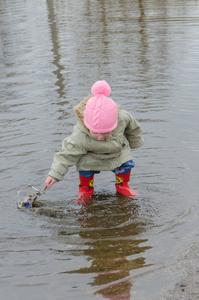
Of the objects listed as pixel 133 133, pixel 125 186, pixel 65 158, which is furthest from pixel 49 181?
pixel 133 133

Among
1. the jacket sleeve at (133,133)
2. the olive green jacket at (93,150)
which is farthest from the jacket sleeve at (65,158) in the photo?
the jacket sleeve at (133,133)

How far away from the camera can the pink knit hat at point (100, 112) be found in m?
4.09

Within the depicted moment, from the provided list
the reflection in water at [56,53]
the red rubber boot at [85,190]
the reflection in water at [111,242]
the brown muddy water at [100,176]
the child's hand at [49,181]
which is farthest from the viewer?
the reflection in water at [56,53]

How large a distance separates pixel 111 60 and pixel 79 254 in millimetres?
7646

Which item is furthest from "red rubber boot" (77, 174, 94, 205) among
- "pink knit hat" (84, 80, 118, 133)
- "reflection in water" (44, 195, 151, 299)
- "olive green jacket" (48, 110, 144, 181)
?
"pink knit hat" (84, 80, 118, 133)

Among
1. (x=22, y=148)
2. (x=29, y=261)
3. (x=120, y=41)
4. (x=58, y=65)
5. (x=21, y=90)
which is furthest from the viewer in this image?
(x=120, y=41)

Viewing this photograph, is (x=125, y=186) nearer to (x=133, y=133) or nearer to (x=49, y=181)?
(x=133, y=133)

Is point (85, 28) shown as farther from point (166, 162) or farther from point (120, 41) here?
point (166, 162)

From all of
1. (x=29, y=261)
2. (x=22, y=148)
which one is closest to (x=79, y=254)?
(x=29, y=261)

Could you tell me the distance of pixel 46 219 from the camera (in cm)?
450

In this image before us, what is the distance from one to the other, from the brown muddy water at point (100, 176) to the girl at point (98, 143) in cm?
31

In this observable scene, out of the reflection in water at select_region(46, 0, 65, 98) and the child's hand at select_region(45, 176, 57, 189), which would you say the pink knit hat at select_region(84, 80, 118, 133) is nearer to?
the child's hand at select_region(45, 176, 57, 189)

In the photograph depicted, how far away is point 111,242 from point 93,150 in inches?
38.1

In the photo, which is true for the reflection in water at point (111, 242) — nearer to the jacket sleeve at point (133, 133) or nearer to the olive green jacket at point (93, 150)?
the olive green jacket at point (93, 150)
